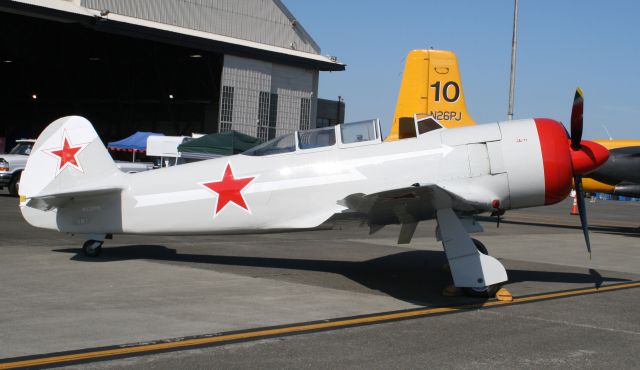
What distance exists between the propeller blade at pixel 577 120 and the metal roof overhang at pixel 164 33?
69.8 feet

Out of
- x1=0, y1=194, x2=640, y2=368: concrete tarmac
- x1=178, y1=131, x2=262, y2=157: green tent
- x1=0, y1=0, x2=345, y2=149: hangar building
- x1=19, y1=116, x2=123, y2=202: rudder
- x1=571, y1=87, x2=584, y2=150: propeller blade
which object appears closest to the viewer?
x1=0, y1=194, x2=640, y2=368: concrete tarmac

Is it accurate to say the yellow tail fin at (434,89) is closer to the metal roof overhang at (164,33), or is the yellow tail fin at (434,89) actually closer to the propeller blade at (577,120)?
the propeller blade at (577,120)

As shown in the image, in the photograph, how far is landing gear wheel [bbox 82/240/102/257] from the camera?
10.3 meters

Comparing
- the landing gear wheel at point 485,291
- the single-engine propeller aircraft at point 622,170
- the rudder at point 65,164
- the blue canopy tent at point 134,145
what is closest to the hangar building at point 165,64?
the blue canopy tent at point 134,145

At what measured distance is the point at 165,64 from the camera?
39.3 metres

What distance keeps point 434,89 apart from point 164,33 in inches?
531

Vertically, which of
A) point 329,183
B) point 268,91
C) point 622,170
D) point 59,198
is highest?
point 268,91

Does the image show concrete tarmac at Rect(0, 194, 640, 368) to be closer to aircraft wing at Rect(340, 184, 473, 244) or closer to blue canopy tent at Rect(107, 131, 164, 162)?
aircraft wing at Rect(340, 184, 473, 244)

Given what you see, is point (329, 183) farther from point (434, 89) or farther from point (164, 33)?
point (164, 33)

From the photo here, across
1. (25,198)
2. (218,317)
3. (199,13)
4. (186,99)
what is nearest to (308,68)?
(199,13)

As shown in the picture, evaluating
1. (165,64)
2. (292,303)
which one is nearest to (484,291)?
(292,303)

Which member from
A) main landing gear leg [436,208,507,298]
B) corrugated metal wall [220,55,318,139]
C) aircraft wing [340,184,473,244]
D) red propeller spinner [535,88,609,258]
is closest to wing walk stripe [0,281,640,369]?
main landing gear leg [436,208,507,298]

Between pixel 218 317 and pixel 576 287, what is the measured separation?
5285 mm

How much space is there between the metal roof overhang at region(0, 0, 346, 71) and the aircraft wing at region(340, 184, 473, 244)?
2004cm
